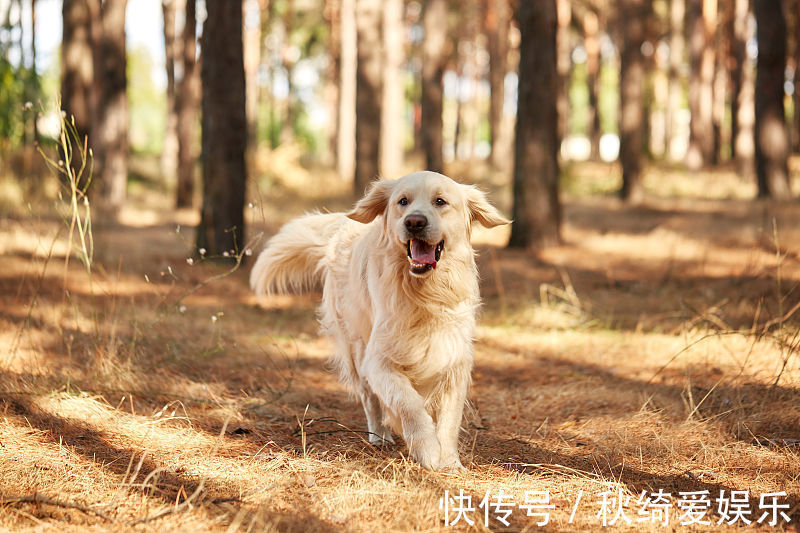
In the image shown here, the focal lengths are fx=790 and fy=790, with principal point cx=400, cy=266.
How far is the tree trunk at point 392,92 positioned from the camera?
17.1 meters

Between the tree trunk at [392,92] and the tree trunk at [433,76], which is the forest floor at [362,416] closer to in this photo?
the tree trunk at [392,92]

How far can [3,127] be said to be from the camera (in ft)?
45.0

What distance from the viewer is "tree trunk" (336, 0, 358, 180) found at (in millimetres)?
22922

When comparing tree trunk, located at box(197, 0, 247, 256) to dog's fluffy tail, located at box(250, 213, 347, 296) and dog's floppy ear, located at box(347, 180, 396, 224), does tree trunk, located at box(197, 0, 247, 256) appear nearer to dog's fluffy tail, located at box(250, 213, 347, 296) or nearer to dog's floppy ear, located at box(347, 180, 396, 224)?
dog's fluffy tail, located at box(250, 213, 347, 296)

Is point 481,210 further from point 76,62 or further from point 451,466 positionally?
point 76,62

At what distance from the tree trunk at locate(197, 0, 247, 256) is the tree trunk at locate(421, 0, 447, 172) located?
9.01 metres

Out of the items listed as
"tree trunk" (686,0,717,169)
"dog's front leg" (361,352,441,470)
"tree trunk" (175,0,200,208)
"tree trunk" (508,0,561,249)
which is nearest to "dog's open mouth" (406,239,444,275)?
"dog's front leg" (361,352,441,470)

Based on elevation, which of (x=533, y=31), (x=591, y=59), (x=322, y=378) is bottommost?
(x=322, y=378)

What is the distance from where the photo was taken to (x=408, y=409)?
374cm

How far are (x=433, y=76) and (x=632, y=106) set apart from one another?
15.6 ft

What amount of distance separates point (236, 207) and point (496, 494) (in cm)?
629

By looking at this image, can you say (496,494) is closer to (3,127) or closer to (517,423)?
(517,423)

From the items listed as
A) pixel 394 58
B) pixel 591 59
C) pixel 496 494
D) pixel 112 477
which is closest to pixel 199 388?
pixel 112 477

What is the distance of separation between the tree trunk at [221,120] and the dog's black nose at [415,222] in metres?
5.48
